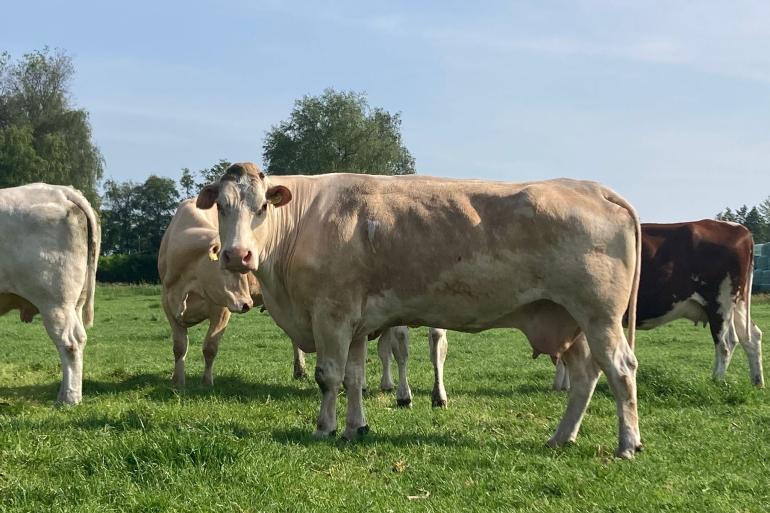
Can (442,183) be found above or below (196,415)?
above

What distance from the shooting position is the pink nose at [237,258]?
6.97 metres

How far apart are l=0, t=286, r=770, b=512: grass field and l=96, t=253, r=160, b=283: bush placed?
43.9m

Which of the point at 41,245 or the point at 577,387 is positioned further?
the point at 41,245

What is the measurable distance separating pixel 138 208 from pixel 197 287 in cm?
9625

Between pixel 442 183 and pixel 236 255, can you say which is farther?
pixel 442 183

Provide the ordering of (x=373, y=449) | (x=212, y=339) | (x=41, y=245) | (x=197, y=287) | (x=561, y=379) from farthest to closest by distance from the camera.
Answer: (x=197, y=287)
(x=212, y=339)
(x=561, y=379)
(x=41, y=245)
(x=373, y=449)

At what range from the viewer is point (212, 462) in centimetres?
547

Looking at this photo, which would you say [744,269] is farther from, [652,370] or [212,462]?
[212,462]

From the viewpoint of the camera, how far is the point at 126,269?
5531cm

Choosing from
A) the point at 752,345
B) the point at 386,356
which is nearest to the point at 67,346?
the point at 386,356

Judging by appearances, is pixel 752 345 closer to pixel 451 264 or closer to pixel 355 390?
pixel 451 264

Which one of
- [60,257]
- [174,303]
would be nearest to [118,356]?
[174,303]

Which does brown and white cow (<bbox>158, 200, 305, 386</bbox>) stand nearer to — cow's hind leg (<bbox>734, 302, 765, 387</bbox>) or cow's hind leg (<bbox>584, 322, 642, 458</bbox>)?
cow's hind leg (<bbox>584, 322, 642, 458</bbox>)

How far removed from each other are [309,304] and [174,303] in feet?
16.4
